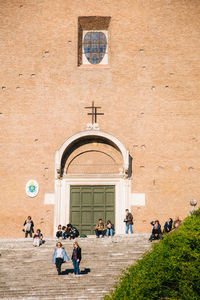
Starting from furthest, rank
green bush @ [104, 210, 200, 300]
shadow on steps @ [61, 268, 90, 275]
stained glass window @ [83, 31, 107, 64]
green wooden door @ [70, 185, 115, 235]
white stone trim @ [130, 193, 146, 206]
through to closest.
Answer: stained glass window @ [83, 31, 107, 64] → green wooden door @ [70, 185, 115, 235] → white stone trim @ [130, 193, 146, 206] → shadow on steps @ [61, 268, 90, 275] → green bush @ [104, 210, 200, 300]

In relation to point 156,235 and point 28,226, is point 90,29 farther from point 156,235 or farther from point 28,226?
point 156,235

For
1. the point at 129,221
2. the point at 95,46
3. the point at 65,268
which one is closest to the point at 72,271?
the point at 65,268

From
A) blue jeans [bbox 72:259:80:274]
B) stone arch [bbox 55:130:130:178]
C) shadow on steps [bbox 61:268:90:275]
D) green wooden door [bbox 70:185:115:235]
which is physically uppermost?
stone arch [bbox 55:130:130:178]

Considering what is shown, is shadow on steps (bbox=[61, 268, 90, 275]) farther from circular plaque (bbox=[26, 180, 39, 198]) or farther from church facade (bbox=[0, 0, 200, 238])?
circular plaque (bbox=[26, 180, 39, 198])

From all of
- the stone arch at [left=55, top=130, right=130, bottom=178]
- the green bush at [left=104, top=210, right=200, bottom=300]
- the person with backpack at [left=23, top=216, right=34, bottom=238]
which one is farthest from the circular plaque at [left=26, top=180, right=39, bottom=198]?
the green bush at [left=104, top=210, right=200, bottom=300]

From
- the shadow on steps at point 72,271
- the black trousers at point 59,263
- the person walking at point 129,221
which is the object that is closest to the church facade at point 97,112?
the person walking at point 129,221

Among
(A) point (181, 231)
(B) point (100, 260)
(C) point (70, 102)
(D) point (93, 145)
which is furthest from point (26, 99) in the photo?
(A) point (181, 231)

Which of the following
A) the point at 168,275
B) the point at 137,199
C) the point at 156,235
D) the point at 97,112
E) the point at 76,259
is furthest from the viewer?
the point at 97,112

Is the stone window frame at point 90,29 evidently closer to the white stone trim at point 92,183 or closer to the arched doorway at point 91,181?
the arched doorway at point 91,181

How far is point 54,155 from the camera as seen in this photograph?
1819cm

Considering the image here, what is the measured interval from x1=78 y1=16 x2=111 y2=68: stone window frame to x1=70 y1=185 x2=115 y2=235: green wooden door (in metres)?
5.49

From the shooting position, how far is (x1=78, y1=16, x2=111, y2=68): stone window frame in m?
19.3

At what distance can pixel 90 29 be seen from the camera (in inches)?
776

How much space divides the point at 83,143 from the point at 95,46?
455cm
